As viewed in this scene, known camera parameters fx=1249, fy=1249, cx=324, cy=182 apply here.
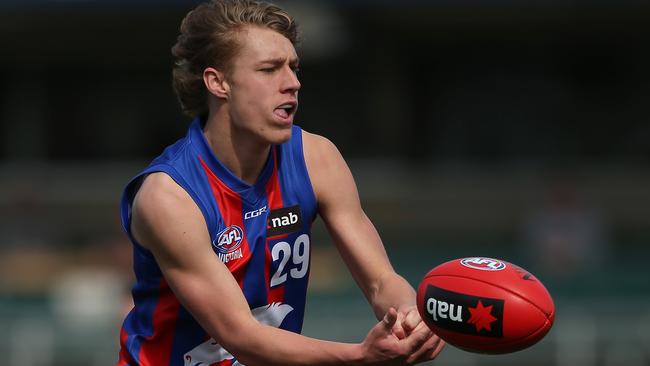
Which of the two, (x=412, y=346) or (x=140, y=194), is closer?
(x=412, y=346)

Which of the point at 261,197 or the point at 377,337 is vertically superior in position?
the point at 261,197

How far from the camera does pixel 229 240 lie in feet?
15.2


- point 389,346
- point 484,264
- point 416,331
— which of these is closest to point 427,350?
point 416,331

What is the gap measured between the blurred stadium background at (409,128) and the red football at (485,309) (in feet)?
28.5

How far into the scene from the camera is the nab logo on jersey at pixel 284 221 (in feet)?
15.6

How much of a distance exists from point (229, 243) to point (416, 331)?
81 centimetres

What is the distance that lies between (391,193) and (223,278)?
40.3 feet

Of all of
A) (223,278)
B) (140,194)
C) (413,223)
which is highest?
(140,194)

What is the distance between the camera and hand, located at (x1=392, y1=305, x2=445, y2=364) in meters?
4.25

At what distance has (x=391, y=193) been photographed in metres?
16.6

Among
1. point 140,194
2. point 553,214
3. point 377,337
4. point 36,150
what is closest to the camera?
point 377,337

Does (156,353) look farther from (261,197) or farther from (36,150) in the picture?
(36,150)

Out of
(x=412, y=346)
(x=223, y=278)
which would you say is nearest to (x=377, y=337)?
(x=412, y=346)

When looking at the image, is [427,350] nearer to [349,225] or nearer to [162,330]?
[349,225]
